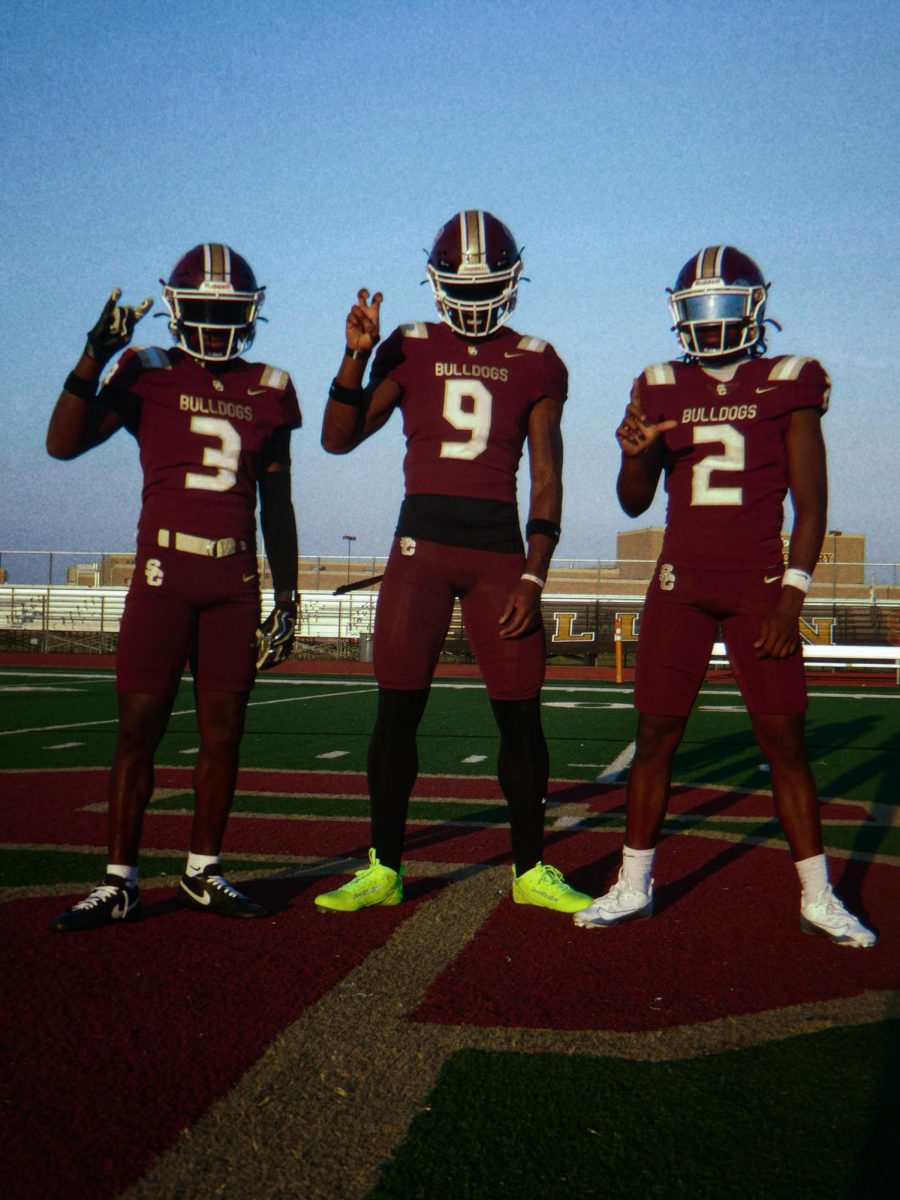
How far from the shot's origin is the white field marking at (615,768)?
22.3ft

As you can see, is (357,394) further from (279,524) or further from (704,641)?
(704,641)

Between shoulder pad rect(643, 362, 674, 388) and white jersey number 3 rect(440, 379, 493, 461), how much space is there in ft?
1.75

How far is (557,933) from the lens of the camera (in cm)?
325

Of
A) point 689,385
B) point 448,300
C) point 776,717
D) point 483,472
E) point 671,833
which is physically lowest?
point 671,833

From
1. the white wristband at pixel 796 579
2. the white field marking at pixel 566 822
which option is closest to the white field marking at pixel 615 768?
the white field marking at pixel 566 822

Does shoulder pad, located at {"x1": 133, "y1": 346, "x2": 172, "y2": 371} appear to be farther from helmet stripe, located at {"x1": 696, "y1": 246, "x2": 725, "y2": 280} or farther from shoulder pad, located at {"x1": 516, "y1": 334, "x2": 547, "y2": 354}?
helmet stripe, located at {"x1": 696, "y1": 246, "x2": 725, "y2": 280}

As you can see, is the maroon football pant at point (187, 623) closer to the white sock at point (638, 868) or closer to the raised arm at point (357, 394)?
the raised arm at point (357, 394)

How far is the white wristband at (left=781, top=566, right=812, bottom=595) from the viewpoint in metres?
3.25

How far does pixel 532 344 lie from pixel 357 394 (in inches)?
25.9

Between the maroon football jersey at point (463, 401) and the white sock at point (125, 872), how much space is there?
1.50 m

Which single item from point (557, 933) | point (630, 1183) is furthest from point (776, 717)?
point (630, 1183)

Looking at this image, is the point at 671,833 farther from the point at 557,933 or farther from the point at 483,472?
the point at 483,472

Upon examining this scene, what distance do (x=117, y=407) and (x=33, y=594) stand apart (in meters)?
30.0

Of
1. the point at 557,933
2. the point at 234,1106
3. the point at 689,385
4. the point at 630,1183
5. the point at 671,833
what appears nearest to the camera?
the point at 630,1183
